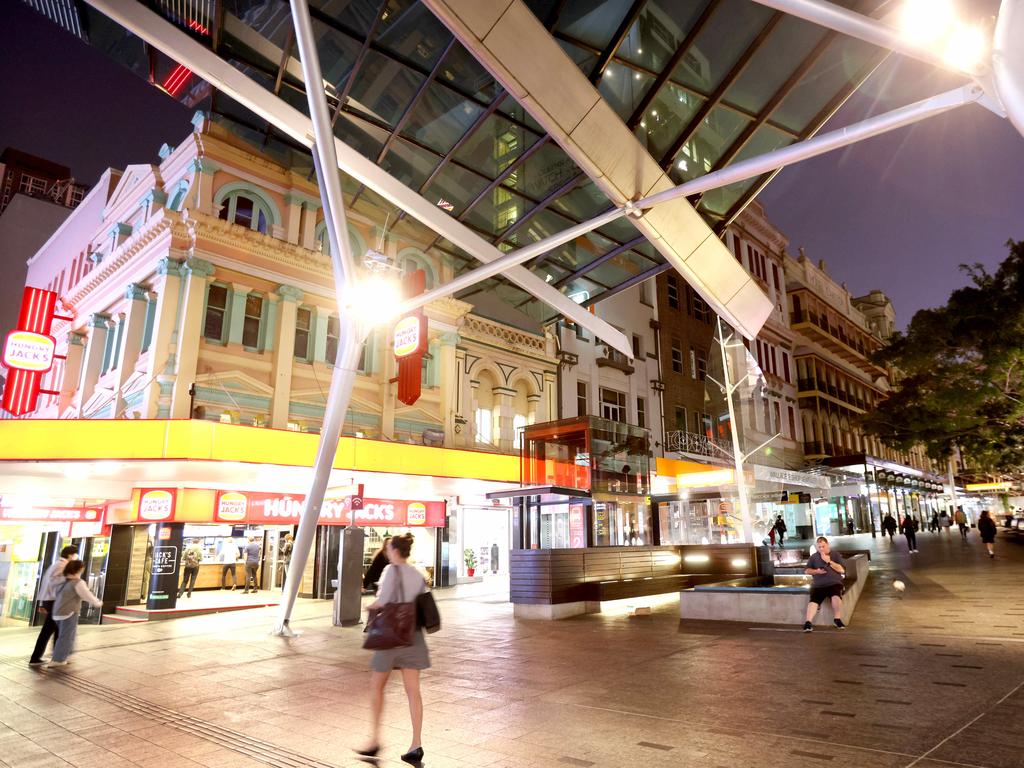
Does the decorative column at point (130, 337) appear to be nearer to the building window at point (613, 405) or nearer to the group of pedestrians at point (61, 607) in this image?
the group of pedestrians at point (61, 607)

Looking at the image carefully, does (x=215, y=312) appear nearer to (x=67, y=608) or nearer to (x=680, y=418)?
(x=67, y=608)

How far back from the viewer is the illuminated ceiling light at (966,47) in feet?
18.2

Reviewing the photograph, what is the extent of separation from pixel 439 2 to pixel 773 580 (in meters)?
17.2

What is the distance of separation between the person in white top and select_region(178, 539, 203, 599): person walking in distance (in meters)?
10.8

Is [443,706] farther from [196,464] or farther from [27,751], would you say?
[196,464]

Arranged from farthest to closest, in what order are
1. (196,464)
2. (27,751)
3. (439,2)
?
(196,464)
(439,2)
(27,751)

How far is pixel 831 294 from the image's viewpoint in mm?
57156

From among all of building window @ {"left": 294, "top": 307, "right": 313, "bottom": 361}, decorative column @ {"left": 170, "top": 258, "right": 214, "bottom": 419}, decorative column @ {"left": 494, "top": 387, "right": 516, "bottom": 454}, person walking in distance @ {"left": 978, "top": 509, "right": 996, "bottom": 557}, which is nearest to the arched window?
decorative column @ {"left": 170, "top": 258, "right": 214, "bottom": 419}

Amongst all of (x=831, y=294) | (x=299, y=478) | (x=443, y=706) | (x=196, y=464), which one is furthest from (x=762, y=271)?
(x=443, y=706)

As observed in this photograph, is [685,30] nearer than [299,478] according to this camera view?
Yes

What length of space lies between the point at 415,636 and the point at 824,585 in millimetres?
8823

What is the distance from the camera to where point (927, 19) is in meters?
5.71

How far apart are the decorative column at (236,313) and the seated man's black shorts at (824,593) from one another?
1816 centimetres

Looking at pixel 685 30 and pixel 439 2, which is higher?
pixel 685 30
